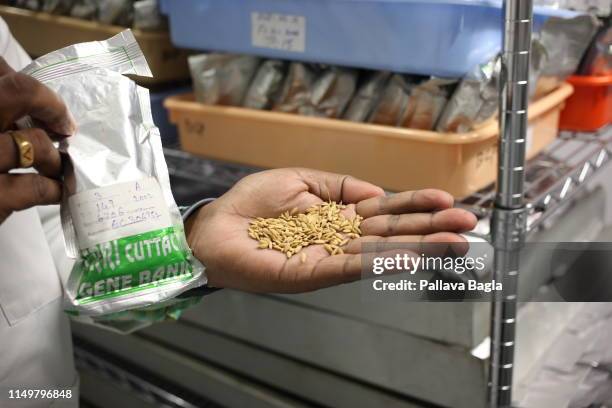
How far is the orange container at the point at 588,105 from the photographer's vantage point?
900mm

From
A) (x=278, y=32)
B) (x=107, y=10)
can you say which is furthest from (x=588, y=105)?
(x=107, y=10)

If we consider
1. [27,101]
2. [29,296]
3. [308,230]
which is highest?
[27,101]

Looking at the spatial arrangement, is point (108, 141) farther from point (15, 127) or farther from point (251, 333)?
point (251, 333)

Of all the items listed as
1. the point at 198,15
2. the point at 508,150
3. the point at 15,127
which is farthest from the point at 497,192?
the point at 198,15

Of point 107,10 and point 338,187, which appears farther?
point 107,10

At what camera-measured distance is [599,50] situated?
85 centimetres

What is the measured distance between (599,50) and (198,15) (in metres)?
0.59

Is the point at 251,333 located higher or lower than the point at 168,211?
lower

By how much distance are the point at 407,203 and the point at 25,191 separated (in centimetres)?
29

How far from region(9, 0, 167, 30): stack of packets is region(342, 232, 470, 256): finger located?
606 mm

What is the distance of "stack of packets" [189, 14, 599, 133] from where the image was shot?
2.31ft

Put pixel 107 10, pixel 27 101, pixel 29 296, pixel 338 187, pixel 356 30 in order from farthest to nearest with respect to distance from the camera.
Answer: pixel 107 10 < pixel 356 30 < pixel 29 296 < pixel 338 187 < pixel 27 101

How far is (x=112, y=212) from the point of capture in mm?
485

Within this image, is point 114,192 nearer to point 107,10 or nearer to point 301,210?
point 301,210
